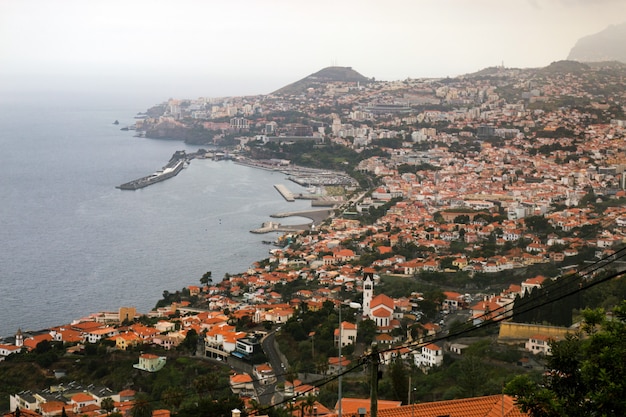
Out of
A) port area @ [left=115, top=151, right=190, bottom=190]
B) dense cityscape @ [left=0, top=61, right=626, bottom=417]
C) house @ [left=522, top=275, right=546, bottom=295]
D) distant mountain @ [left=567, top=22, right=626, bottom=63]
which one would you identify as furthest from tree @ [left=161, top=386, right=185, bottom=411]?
distant mountain @ [left=567, top=22, right=626, bottom=63]

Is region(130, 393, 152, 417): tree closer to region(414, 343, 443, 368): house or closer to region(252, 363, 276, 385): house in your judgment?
region(252, 363, 276, 385): house

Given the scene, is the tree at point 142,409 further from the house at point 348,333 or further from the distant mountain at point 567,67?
the distant mountain at point 567,67

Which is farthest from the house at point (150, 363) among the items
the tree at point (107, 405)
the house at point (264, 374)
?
the tree at point (107, 405)

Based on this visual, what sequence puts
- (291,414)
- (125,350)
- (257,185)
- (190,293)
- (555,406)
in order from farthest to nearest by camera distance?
(257,185) → (190,293) → (125,350) → (291,414) → (555,406)

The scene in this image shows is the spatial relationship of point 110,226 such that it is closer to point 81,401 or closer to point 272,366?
point 272,366

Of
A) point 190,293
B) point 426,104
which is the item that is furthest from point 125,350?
point 426,104

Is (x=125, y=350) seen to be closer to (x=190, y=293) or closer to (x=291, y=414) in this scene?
(x=190, y=293)

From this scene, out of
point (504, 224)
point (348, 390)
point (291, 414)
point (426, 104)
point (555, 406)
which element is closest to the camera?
point (555, 406)
